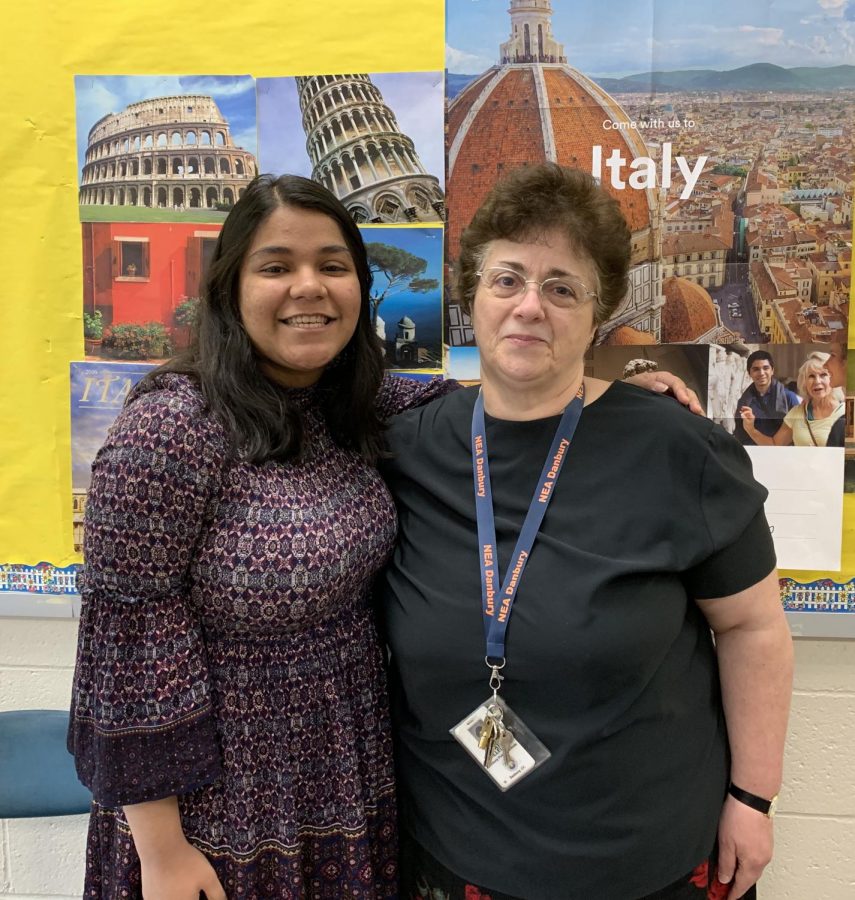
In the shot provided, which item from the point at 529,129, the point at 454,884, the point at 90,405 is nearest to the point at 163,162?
the point at 90,405

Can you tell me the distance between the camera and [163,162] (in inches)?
55.4

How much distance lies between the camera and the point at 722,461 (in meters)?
1.01

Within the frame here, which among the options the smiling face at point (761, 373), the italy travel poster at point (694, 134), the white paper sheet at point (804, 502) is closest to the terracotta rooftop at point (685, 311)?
the italy travel poster at point (694, 134)

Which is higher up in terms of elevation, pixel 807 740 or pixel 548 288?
pixel 548 288

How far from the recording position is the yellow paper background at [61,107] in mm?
1332

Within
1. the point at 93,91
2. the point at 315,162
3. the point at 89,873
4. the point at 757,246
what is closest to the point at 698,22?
the point at 757,246

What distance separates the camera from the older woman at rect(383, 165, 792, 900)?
0.97 m

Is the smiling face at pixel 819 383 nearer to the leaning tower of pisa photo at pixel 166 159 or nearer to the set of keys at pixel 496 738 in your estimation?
the set of keys at pixel 496 738

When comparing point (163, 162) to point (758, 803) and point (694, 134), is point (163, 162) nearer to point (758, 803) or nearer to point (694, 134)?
point (694, 134)

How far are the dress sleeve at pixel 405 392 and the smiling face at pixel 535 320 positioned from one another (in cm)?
29

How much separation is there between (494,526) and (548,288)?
1.21 ft

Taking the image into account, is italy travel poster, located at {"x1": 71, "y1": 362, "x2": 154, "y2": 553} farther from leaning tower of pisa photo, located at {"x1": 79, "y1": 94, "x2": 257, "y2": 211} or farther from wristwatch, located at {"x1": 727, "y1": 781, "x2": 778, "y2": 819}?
wristwatch, located at {"x1": 727, "y1": 781, "x2": 778, "y2": 819}

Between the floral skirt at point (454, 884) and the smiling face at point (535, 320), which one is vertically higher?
the smiling face at point (535, 320)

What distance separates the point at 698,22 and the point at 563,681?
1.22m
